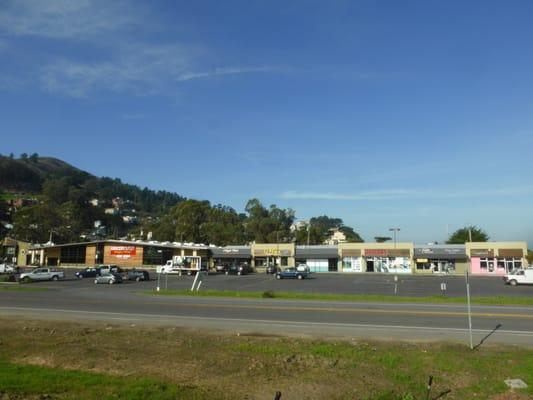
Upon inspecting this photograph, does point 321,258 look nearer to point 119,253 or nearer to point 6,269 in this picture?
point 119,253

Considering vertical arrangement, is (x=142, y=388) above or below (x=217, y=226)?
below

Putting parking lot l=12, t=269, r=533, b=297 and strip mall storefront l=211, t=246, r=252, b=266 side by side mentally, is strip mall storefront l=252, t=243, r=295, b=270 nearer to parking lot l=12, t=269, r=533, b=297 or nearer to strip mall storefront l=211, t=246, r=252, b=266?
strip mall storefront l=211, t=246, r=252, b=266

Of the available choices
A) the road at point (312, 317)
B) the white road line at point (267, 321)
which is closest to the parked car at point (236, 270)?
the road at point (312, 317)

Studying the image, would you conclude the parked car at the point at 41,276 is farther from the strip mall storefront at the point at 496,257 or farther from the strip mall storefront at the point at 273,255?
the strip mall storefront at the point at 496,257

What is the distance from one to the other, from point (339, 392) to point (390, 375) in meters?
1.91

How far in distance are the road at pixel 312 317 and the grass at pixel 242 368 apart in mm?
2501

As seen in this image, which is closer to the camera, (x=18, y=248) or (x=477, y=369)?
(x=477, y=369)

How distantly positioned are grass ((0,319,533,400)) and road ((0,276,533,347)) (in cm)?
250

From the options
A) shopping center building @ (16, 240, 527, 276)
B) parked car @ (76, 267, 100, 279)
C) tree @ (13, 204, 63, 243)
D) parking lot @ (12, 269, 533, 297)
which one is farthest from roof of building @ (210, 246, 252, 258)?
tree @ (13, 204, 63, 243)

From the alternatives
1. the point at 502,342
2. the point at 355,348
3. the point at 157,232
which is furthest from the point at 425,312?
the point at 157,232

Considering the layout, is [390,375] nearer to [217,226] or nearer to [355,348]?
[355,348]

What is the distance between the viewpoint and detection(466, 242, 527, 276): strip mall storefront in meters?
73.8

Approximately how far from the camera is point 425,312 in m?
24.1

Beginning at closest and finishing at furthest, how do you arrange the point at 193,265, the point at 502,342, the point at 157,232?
the point at 502,342, the point at 193,265, the point at 157,232
